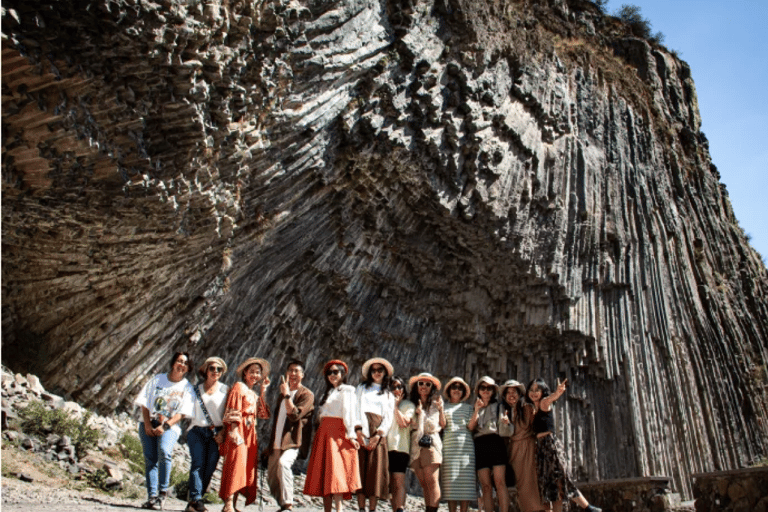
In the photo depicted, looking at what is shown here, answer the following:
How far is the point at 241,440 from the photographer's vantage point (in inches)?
259

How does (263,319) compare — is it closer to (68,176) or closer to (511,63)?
(68,176)

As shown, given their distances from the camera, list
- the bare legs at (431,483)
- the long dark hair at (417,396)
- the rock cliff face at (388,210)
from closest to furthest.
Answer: the bare legs at (431,483) → the long dark hair at (417,396) → the rock cliff face at (388,210)

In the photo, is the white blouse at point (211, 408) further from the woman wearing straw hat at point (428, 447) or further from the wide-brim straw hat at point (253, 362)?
the woman wearing straw hat at point (428, 447)

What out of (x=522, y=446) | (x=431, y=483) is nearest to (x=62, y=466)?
(x=431, y=483)

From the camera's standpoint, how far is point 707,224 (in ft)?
69.2

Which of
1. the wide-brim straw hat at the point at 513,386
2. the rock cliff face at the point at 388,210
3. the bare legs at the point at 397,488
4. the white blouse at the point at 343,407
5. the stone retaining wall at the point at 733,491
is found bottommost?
the bare legs at the point at 397,488

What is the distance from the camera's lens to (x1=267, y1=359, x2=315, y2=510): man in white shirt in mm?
6754

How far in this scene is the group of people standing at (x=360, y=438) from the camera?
21.8 ft

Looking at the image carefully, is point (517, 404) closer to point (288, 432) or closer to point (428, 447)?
point (428, 447)

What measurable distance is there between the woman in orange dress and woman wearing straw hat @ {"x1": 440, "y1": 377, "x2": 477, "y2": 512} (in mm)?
1975

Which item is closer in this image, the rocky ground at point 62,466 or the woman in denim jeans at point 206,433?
the woman in denim jeans at point 206,433

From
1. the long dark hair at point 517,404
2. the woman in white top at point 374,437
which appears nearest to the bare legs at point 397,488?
the woman in white top at point 374,437

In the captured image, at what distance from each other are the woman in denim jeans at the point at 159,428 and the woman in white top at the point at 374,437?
1721 mm

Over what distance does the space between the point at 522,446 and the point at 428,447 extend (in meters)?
0.97
